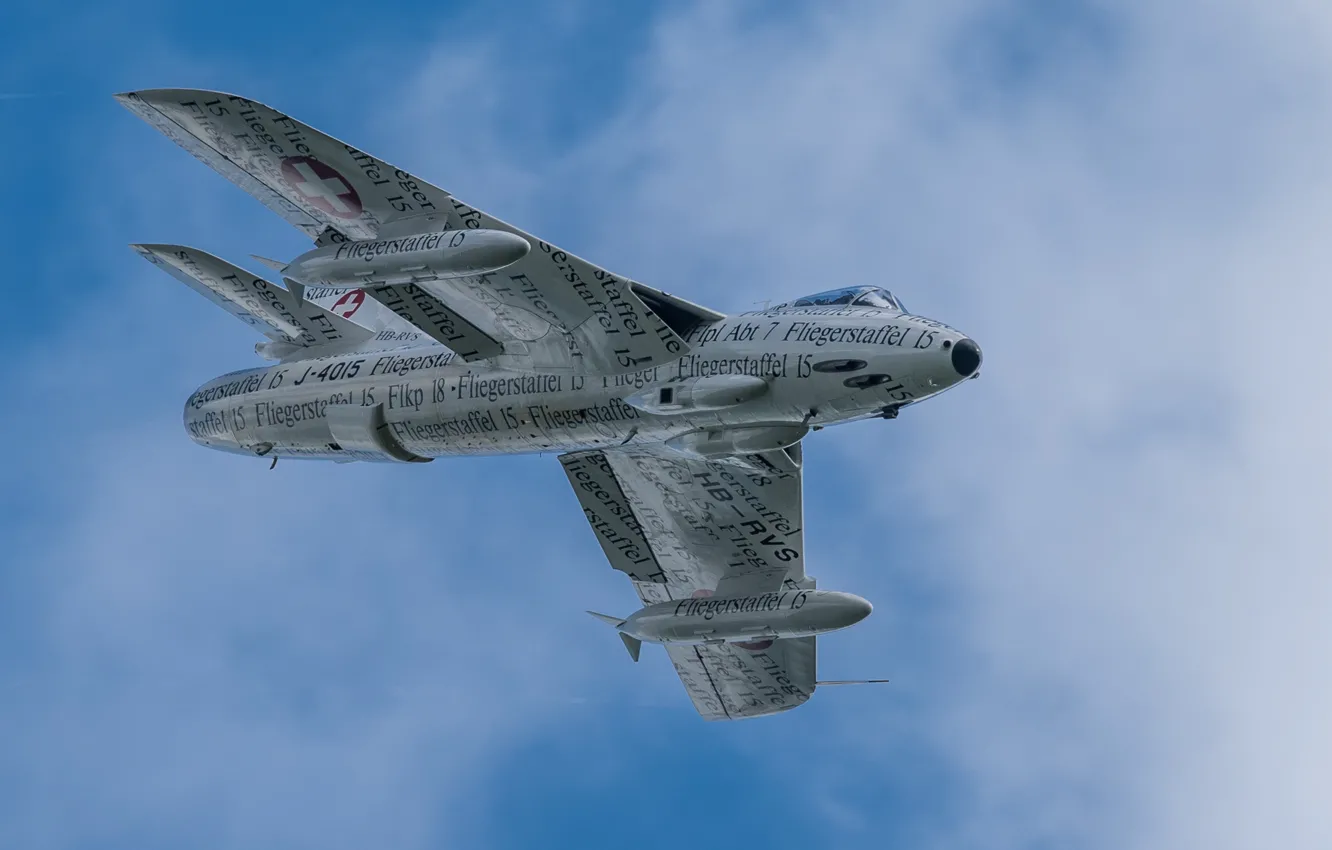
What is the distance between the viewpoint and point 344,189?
1432 inches

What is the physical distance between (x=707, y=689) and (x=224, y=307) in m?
14.0

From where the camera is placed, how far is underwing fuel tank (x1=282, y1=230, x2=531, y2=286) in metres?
34.1

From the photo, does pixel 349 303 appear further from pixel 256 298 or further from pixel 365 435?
pixel 365 435

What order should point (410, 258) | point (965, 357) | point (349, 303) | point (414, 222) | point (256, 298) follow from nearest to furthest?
point (965, 357)
point (410, 258)
point (414, 222)
point (256, 298)
point (349, 303)

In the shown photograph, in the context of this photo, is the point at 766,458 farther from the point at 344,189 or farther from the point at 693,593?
the point at 344,189

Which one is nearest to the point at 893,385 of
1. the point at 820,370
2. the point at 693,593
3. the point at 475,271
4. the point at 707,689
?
the point at 820,370

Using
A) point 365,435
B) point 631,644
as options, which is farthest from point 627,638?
point 365,435

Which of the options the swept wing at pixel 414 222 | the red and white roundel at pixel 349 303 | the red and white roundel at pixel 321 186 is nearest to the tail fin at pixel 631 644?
the swept wing at pixel 414 222

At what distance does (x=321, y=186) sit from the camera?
36.5 metres

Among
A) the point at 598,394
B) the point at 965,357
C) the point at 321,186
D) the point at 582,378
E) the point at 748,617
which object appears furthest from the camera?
the point at 748,617

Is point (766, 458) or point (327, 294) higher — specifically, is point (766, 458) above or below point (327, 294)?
below

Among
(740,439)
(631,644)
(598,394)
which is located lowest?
(631,644)

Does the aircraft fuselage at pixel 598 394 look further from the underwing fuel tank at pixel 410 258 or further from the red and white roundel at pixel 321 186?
the red and white roundel at pixel 321 186

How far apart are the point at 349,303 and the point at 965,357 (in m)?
19.8
